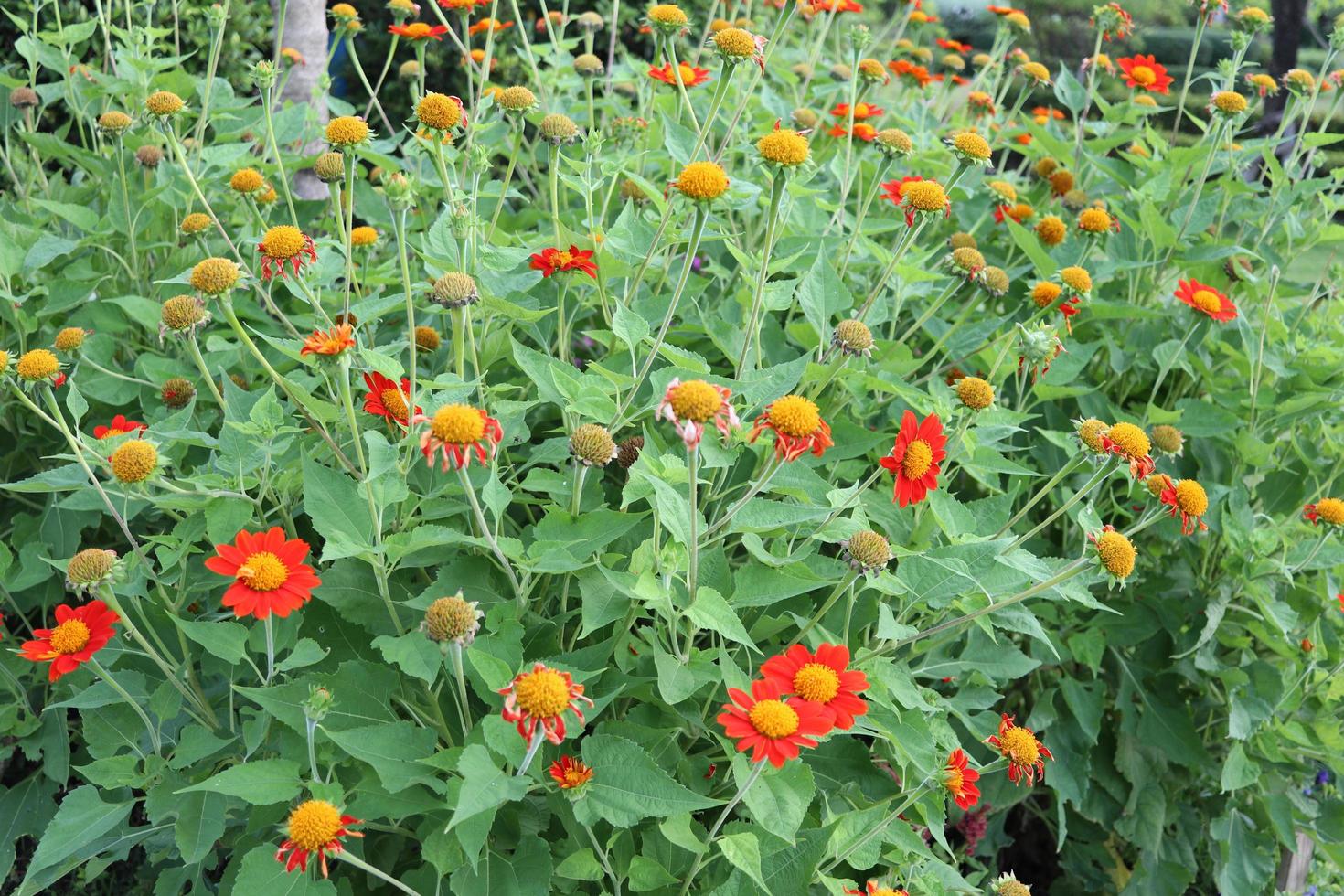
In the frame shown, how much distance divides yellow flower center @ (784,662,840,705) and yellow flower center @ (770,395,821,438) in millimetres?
331

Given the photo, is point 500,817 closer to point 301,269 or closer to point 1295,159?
point 301,269

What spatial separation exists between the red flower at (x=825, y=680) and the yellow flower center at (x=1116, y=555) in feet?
1.59

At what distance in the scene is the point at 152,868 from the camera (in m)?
2.37

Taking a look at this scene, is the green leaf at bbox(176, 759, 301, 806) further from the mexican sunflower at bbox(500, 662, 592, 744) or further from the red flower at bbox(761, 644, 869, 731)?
the red flower at bbox(761, 644, 869, 731)

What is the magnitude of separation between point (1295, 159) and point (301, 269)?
2.78 m

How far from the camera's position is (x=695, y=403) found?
1.37m

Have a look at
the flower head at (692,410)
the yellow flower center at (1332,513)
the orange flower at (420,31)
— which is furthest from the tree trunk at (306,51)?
the yellow flower center at (1332,513)

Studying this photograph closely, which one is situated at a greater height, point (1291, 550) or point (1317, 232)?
point (1317, 232)

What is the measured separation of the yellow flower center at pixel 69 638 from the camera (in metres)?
1.61

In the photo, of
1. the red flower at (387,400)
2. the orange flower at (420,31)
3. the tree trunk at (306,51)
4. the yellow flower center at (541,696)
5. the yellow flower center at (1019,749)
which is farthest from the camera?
the tree trunk at (306,51)

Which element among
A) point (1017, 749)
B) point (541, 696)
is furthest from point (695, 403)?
point (1017, 749)

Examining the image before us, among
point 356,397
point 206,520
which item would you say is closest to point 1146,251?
point 356,397

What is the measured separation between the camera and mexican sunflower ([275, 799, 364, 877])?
4.36 feet

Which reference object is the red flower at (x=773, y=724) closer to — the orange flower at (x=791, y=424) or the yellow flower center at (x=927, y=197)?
the orange flower at (x=791, y=424)
